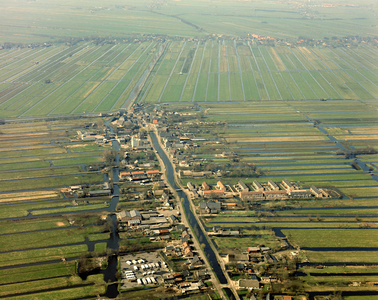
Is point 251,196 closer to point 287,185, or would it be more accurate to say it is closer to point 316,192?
point 287,185

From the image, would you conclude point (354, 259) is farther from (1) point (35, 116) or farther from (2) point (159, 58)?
(2) point (159, 58)

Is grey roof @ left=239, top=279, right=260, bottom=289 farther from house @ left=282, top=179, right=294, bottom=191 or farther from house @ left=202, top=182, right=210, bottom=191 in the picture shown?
house @ left=282, top=179, right=294, bottom=191

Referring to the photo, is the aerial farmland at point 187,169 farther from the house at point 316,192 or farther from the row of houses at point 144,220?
the house at point 316,192

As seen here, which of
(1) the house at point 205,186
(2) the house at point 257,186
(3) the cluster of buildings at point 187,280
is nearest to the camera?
(3) the cluster of buildings at point 187,280

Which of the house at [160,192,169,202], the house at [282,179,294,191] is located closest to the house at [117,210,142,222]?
the house at [160,192,169,202]

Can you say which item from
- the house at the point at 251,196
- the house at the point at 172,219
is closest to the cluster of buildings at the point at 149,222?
the house at the point at 172,219

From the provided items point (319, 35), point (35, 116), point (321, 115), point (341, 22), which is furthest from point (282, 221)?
point (341, 22)
